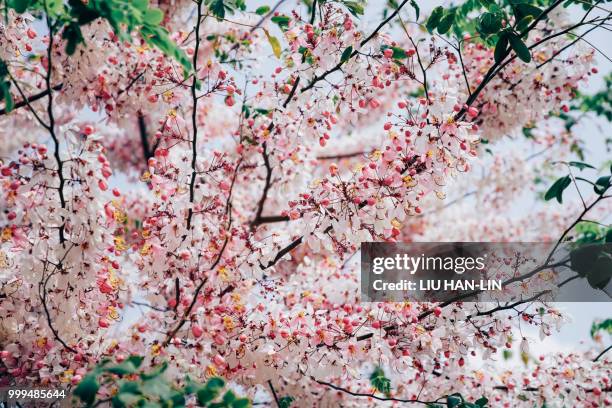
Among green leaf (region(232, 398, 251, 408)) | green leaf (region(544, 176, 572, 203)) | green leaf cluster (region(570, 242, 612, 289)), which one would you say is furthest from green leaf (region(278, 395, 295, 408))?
green leaf (region(544, 176, 572, 203))

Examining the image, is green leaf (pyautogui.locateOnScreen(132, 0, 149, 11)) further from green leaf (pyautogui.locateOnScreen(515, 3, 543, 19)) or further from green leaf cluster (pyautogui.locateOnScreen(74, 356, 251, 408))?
green leaf (pyautogui.locateOnScreen(515, 3, 543, 19))

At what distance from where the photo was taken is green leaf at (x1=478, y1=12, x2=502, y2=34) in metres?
2.44

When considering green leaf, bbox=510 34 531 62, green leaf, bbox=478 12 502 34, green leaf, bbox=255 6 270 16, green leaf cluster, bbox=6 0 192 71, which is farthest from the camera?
green leaf, bbox=255 6 270 16

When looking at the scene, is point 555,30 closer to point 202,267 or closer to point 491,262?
point 491,262

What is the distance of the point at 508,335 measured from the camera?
263 centimetres

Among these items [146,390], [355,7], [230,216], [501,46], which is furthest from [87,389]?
[501,46]

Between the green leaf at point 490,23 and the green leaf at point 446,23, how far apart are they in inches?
6.0

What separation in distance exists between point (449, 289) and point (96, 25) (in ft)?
8.02

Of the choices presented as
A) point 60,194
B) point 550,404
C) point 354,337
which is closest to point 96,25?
point 60,194

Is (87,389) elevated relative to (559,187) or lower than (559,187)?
lower

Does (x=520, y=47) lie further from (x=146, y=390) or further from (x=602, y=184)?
(x=146, y=390)
